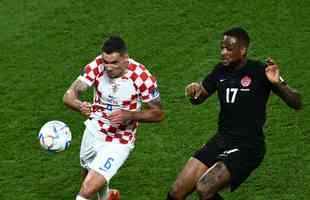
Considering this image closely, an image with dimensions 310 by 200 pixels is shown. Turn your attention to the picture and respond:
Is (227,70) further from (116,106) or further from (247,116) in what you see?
(116,106)

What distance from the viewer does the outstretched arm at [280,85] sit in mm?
9406

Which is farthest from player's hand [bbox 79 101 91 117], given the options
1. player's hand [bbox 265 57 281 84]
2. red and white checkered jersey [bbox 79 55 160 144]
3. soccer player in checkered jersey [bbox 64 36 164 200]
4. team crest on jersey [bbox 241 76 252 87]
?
player's hand [bbox 265 57 281 84]

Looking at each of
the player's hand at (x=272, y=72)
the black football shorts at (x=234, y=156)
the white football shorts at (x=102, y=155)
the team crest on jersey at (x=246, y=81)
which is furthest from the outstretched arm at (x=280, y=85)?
the white football shorts at (x=102, y=155)

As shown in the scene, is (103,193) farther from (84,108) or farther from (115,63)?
(115,63)

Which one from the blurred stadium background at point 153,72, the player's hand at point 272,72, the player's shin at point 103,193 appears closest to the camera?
the player's hand at point 272,72

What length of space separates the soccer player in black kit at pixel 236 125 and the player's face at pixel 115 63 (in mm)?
823

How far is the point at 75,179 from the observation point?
1127 cm

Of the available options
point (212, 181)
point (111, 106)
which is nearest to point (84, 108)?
point (111, 106)

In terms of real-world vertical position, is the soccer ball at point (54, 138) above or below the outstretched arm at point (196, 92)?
below

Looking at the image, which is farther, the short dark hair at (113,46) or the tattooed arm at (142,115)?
the tattooed arm at (142,115)

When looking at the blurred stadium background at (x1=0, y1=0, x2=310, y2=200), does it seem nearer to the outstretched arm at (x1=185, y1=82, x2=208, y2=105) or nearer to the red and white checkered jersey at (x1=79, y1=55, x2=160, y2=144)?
the red and white checkered jersey at (x1=79, y1=55, x2=160, y2=144)

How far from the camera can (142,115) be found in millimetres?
9758

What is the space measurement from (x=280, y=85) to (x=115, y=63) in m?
1.85

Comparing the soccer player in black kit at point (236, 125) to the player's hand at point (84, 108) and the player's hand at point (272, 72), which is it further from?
the player's hand at point (84, 108)
